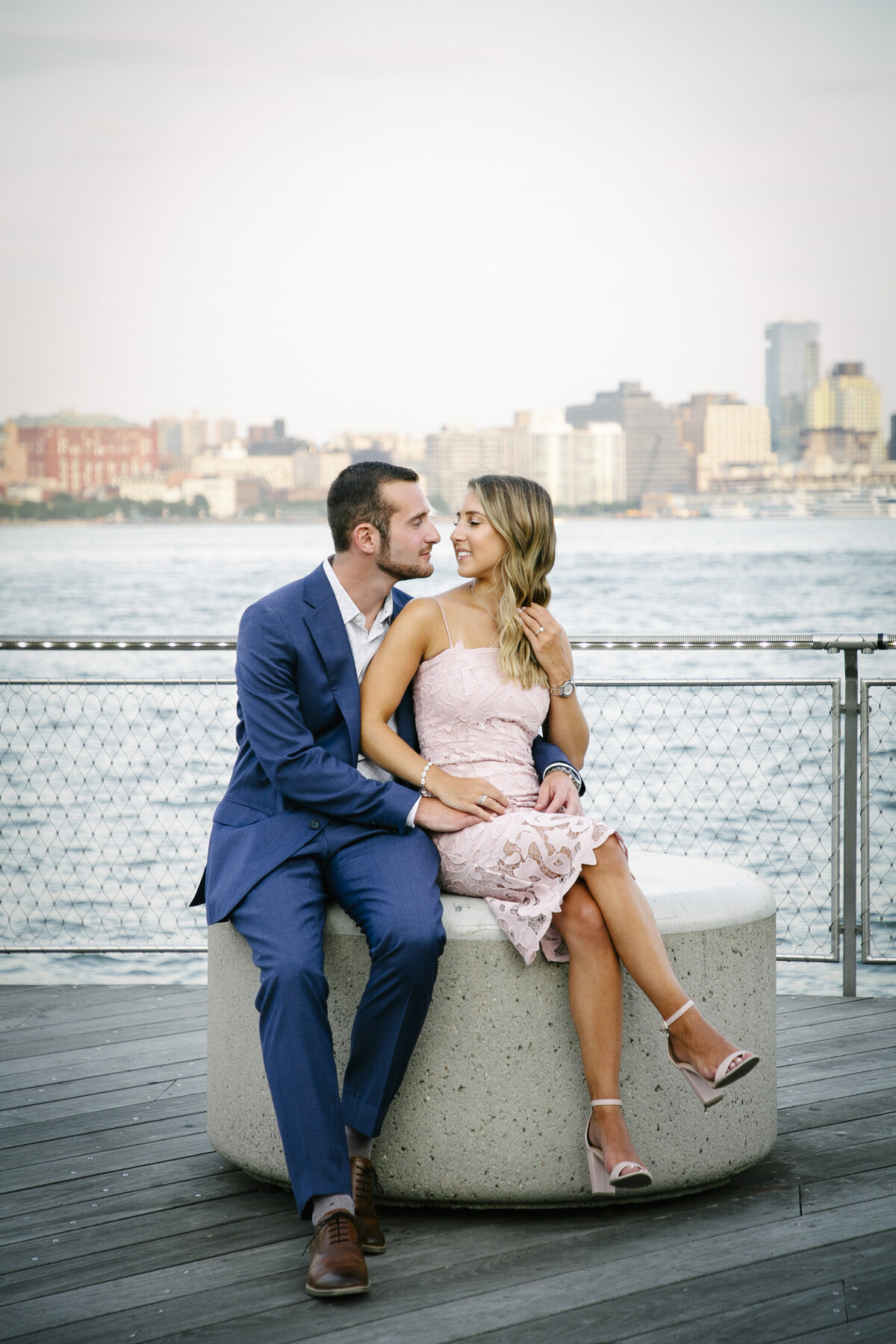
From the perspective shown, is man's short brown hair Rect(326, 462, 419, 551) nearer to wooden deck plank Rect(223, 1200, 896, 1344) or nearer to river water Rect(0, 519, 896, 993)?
wooden deck plank Rect(223, 1200, 896, 1344)

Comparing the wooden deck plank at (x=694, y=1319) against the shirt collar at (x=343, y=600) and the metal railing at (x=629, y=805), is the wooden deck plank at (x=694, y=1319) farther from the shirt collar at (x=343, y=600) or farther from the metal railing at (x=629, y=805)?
the metal railing at (x=629, y=805)

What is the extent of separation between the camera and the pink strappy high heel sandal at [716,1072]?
96.0 inches

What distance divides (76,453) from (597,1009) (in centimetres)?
3851

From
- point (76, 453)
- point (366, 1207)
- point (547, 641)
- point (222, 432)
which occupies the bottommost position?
point (366, 1207)

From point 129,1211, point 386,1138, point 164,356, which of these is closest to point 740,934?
point 386,1138

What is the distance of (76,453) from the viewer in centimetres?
3875

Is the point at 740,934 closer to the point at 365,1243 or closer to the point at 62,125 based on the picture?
the point at 365,1243

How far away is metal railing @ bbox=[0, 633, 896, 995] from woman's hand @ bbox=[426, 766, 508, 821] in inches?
42.3

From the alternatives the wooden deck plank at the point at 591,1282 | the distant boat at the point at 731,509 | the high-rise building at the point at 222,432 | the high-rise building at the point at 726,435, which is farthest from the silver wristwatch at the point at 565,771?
the distant boat at the point at 731,509

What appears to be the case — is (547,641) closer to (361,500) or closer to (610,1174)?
(361,500)

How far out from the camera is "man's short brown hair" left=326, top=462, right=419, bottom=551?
2.91 metres

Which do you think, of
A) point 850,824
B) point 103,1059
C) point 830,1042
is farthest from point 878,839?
point 103,1059

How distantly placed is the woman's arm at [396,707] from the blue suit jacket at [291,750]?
0.04 m

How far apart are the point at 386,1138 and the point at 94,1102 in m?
1.05
